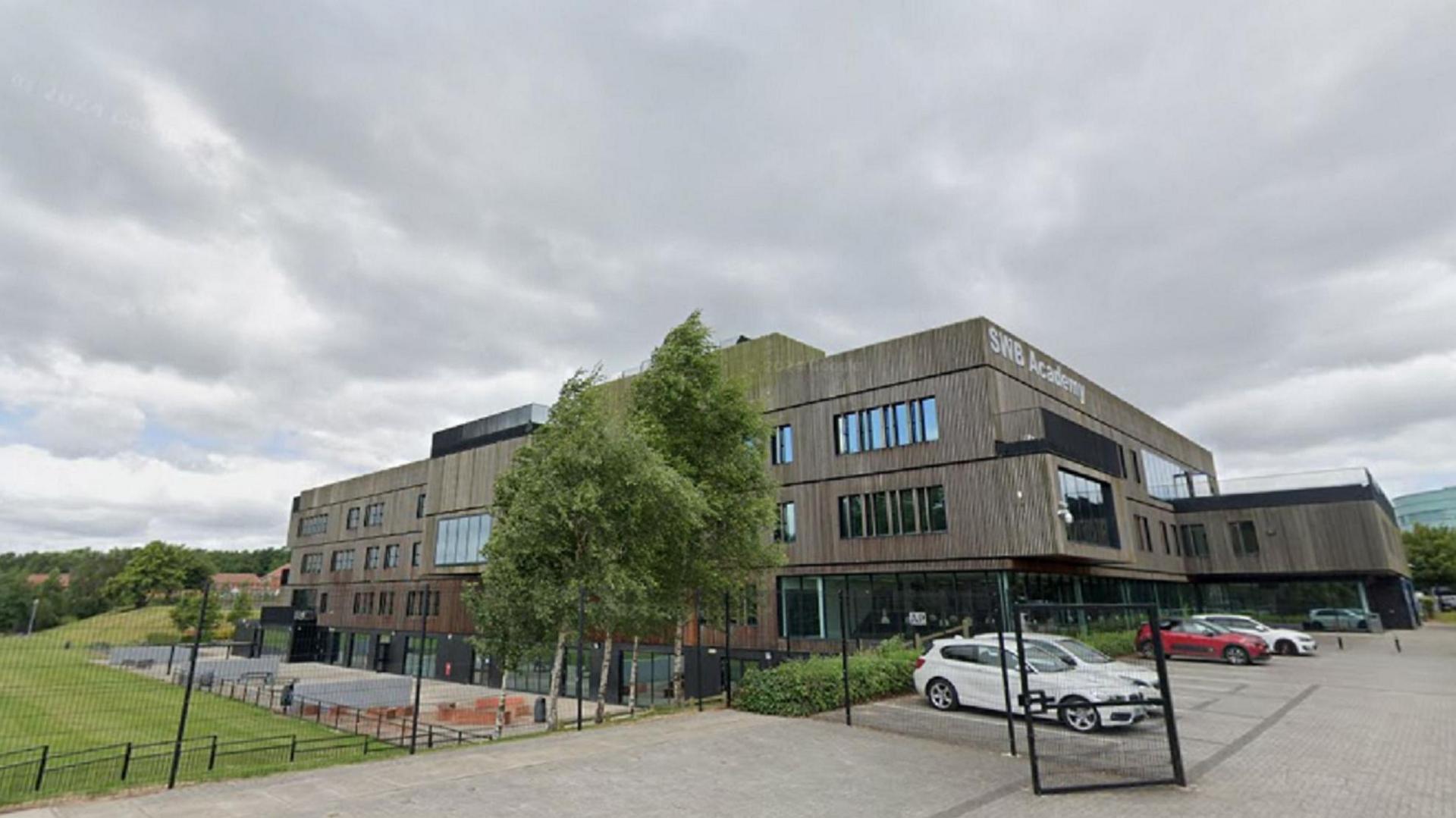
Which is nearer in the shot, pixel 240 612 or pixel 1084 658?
pixel 1084 658

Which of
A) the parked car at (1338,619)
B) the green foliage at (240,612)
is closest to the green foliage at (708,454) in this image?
the parked car at (1338,619)

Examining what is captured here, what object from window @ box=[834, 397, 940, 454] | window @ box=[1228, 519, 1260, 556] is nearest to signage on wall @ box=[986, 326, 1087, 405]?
window @ box=[834, 397, 940, 454]

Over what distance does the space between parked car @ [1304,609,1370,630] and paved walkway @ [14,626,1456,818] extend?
112 ft

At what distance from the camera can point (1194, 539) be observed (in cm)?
4269

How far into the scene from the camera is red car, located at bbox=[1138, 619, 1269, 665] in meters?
22.6

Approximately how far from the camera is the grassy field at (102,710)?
9.32 metres

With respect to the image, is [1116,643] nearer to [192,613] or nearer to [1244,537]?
[192,613]

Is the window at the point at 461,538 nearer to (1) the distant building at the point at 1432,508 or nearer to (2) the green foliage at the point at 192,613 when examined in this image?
(2) the green foliage at the point at 192,613

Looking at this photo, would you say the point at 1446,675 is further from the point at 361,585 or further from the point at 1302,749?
the point at 361,585

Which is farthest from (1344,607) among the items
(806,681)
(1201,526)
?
(806,681)

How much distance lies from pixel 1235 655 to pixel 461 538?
3931 cm

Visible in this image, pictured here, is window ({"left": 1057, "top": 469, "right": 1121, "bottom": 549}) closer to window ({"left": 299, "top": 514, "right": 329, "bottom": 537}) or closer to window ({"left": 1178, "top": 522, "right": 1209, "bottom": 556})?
window ({"left": 1178, "top": 522, "right": 1209, "bottom": 556})

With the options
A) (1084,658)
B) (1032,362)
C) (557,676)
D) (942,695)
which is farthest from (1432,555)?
(557,676)

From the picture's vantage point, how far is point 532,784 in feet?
27.5
